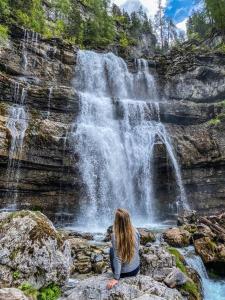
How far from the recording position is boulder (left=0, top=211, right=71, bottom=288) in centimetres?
594

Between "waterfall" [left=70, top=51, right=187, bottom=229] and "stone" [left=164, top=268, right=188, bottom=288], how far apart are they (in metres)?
13.1

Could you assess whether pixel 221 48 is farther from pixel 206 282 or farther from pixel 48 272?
pixel 48 272

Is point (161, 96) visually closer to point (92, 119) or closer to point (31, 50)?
point (92, 119)

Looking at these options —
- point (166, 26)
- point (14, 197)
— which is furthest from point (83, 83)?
point (166, 26)

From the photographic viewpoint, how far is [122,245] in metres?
5.21

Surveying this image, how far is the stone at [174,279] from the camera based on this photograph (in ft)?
23.3

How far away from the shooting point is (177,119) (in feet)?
90.5

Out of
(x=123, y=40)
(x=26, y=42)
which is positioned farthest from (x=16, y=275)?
(x=123, y=40)

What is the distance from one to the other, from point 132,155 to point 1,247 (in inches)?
707

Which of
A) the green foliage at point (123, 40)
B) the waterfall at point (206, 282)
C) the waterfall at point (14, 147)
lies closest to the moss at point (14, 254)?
the waterfall at point (206, 282)

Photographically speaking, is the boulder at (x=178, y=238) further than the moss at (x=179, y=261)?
Yes

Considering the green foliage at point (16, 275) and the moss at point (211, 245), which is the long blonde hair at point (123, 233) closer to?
the green foliage at point (16, 275)

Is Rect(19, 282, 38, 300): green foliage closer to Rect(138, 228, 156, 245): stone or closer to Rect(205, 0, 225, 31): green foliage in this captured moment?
Rect(138, 228, 156, 245): stone

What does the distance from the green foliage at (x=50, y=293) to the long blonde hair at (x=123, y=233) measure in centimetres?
192
